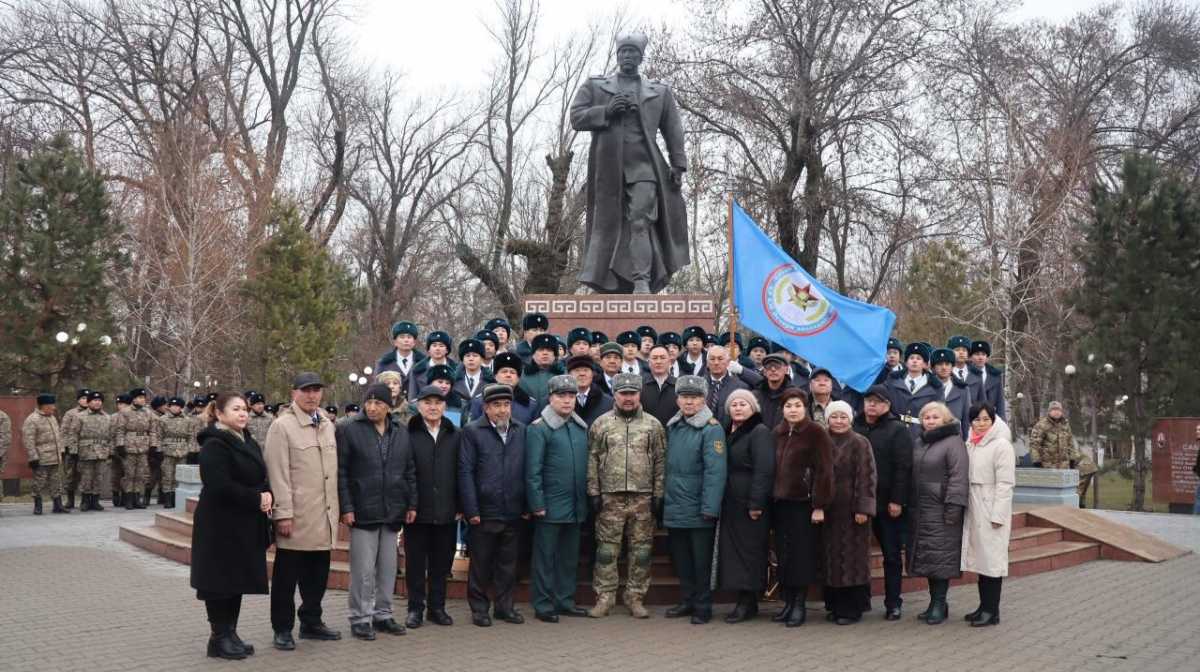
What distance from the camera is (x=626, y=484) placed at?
7801 millimetres

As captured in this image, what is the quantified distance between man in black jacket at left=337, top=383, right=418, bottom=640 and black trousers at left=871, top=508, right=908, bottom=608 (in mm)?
3638

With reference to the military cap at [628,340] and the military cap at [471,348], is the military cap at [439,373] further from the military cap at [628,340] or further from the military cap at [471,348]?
the military cap at [628,340]

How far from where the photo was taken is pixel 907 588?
931 cm

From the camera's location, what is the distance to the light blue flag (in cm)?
951

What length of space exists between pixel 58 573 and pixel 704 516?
6.67 m

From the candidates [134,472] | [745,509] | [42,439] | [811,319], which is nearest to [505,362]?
[745,509]

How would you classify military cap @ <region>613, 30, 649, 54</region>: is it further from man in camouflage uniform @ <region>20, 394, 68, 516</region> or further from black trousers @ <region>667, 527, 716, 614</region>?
man in camouflage uniform @ <region>20, 394, 68, 516</region>

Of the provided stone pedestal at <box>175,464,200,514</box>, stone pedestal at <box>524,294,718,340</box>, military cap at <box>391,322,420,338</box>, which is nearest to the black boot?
military cap at <box>391,322,420,338</box>

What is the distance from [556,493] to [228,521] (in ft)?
7.81

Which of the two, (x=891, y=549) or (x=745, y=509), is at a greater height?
(x=745, y=509)

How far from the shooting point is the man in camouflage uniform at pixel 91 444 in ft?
54.1

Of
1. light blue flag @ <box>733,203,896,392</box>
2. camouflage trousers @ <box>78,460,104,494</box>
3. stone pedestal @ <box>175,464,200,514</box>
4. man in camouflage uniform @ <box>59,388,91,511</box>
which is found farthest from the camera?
camouflage trousers @ <box>78,460,104,494</box>

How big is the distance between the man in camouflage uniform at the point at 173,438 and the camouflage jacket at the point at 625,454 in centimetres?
1152

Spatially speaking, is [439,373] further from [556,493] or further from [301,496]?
[301,496]
